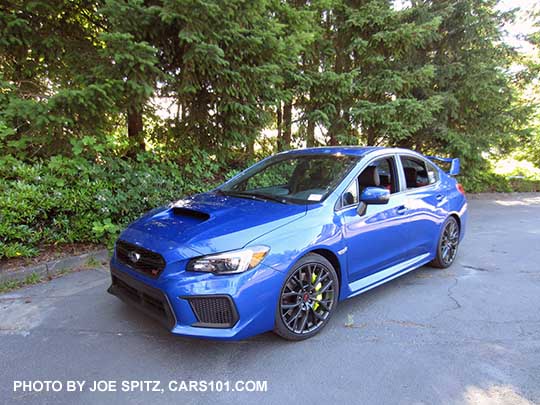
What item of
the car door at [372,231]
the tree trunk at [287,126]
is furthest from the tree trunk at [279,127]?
the car door at [372,231]

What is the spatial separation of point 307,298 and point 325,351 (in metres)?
0.41

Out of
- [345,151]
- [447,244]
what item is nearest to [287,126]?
[345,151]

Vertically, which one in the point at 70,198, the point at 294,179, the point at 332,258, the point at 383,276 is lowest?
the point at 383,276

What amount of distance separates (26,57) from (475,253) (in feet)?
24.1

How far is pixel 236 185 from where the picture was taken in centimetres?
392

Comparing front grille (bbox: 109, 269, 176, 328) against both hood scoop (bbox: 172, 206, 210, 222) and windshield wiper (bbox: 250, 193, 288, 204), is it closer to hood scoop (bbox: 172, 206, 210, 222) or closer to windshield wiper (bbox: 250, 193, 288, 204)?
hood scoop (bbox: 172, 206, 210, 222)

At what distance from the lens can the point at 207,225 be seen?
2.70 m

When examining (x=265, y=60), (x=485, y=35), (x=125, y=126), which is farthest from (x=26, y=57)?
(x=485, y=35)

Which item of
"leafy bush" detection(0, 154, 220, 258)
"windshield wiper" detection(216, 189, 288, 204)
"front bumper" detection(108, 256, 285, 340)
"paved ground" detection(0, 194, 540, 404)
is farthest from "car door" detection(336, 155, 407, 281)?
"leafy bush" detection(0, 154, 220, 258)

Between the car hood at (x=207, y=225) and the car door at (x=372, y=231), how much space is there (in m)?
0.48

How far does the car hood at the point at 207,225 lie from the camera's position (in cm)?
249

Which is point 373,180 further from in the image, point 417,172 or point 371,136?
point 371,136

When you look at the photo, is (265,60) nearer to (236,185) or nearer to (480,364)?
(236,185)

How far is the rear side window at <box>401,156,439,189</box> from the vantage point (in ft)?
13.4
